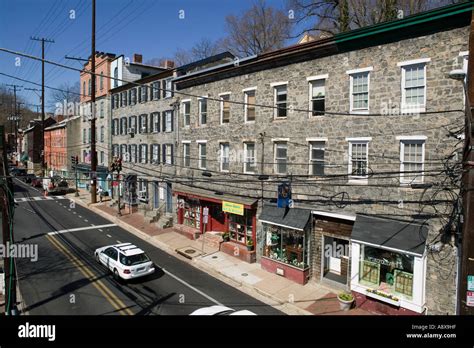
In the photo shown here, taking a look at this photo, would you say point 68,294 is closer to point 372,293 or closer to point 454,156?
point 372,293

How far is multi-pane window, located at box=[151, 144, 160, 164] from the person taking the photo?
1148 inches

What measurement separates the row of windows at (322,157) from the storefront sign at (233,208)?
6.83 feet

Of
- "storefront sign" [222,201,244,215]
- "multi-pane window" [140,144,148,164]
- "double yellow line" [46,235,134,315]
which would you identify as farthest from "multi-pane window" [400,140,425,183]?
"multi-pane window" [140,144,148,164]

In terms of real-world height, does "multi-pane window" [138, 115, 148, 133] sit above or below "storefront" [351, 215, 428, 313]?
above

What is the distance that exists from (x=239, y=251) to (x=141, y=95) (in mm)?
18921

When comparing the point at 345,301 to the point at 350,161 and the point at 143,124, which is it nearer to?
the point at 350,161

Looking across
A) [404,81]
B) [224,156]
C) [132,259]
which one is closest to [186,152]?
[224,156]

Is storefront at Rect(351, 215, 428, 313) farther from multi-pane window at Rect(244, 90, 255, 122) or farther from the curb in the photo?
multi-pane window at Rect(244, 90, 255, 122)

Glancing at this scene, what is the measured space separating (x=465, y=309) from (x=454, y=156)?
A: 655 cm

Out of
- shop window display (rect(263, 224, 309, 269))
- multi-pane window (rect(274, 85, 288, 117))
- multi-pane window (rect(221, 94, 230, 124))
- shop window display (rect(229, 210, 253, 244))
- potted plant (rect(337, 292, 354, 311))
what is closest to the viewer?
potted plant (rect(337, 292, 354, 311))

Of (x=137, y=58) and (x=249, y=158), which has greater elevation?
(x=137, y=58)

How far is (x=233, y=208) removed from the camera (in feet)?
67.1

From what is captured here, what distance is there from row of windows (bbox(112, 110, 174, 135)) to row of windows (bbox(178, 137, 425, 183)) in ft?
12.9
